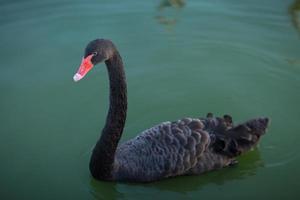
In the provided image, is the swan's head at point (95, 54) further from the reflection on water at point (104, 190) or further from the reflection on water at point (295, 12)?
the reflection on water at point (295, 12)

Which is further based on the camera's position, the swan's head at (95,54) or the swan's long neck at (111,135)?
the swan's long neck at (111,135)

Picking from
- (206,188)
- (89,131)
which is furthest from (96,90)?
(206,188)

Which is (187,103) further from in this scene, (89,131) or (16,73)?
(16,73)

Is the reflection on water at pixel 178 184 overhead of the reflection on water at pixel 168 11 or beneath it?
beneath

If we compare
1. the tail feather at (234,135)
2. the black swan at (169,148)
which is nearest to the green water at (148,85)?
the black swan at (169,148)

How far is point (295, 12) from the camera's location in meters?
6.52

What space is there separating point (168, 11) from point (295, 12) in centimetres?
160

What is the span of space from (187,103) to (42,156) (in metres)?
→ 1.52

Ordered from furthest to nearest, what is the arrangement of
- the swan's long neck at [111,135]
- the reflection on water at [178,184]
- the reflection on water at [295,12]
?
1. the reflection on water at [295,12]
2. the reflection on water at [178,184]
3. the swan's long neck at [111,135]

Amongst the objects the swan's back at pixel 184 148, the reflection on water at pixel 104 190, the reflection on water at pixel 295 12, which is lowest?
the reflection on water at pixel 104 190

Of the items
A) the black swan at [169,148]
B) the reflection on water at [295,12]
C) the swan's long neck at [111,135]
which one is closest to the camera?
the swan's long neck at [111,135]

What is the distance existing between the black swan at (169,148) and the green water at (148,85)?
5.8 inches

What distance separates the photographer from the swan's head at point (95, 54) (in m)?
3.65

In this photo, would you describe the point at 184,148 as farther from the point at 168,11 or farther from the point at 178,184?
the point at 168,11
